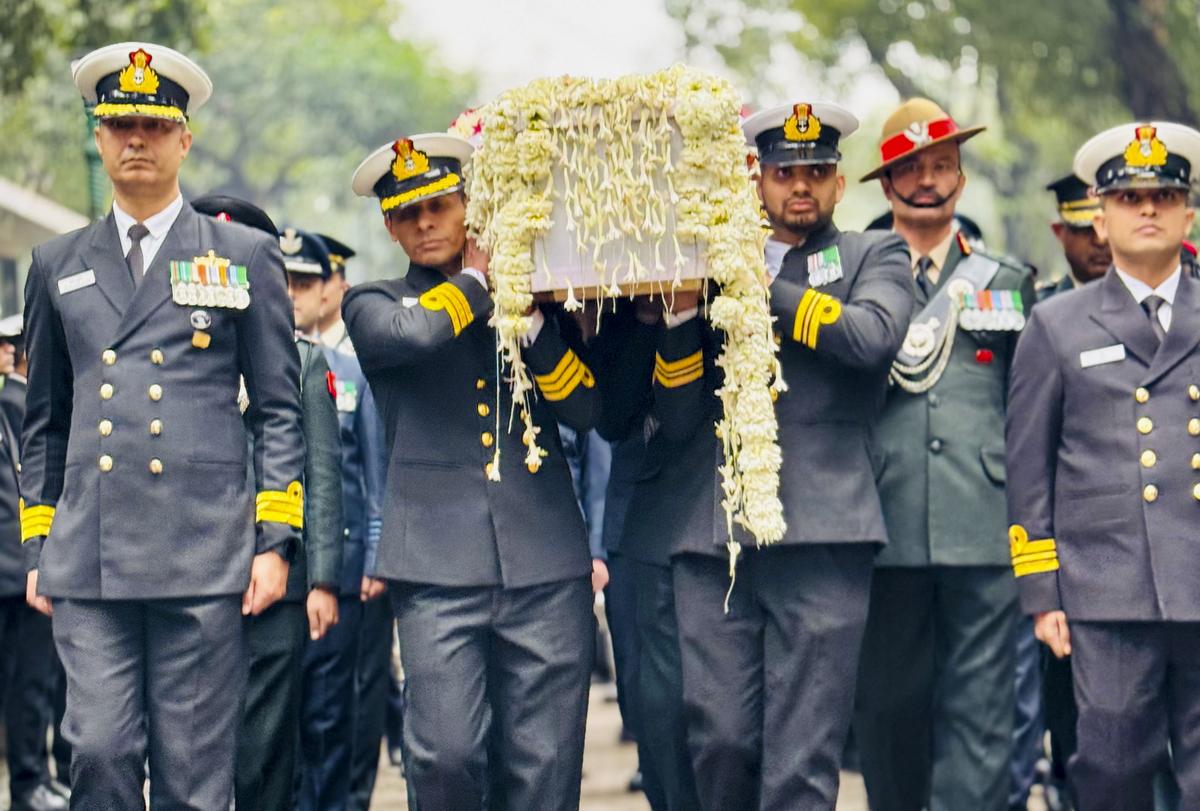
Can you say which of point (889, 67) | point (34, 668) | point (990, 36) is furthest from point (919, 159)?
point (889, 67)

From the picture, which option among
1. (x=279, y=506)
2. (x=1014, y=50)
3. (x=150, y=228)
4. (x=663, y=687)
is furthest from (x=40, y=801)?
(x=1014, y=50)

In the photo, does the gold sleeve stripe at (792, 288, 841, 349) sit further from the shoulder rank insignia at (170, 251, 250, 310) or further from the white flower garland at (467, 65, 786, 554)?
the shoulder rank insignia at (170, 251, 250, 310)

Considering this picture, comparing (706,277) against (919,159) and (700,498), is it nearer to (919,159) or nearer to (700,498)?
(700,498)

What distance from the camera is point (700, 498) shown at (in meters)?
6.39

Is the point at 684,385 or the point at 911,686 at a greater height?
the point at 684,385

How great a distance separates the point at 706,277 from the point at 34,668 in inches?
200

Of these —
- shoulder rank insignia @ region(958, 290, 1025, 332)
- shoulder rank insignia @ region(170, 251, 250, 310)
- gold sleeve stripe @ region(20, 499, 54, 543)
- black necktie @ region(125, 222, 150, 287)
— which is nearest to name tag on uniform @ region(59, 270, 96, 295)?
black necktie @ region(125, 222, 150, 287)

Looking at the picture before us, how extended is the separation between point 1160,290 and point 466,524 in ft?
7.71

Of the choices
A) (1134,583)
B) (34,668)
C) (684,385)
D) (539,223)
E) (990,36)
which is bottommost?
(34,668)

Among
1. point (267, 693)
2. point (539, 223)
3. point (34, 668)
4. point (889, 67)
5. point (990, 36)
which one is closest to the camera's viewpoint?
point (539, 223)

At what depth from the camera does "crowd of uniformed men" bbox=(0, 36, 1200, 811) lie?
5.84m

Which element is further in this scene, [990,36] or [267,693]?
[990,36]

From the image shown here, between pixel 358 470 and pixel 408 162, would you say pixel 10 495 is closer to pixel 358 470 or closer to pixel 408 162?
pixel 358 470

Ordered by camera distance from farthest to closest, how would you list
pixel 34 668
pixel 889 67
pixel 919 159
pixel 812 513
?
pixel 889 67, pixel 34 668, pixel 919 159, pixel 812 513
